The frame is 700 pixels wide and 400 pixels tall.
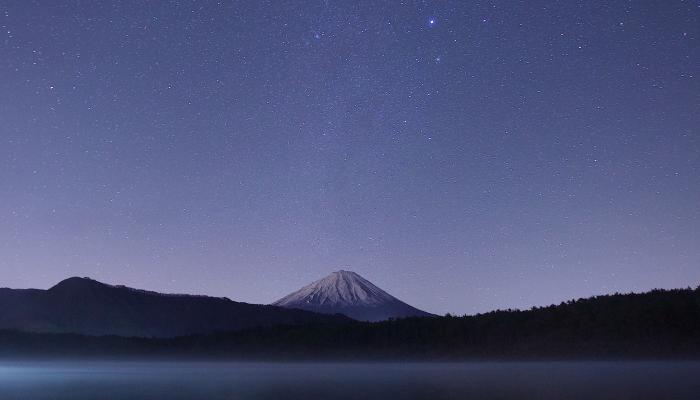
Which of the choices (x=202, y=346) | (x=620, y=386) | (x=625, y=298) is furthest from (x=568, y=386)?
(x=202, y=346)

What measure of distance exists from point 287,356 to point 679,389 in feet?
406

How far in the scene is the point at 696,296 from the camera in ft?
311

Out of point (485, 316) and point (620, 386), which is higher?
point (485, 316)

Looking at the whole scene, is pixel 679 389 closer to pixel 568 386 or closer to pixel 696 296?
pixel 568 386

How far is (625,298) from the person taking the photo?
344 feet

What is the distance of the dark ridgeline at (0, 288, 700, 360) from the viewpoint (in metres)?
89.1

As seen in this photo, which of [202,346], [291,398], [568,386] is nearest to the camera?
[291,398]

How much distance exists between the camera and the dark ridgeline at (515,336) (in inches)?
3506

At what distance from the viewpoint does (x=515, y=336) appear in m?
112

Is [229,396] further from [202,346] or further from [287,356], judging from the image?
[202,346]

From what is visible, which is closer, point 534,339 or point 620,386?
point 620,386

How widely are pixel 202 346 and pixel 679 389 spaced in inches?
6248

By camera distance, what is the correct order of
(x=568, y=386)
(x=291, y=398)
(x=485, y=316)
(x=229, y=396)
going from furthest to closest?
(x=485, y=316), (x=568, y=386), (x=229, y=396), (x=291, y=398)

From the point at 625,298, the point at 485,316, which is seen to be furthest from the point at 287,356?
the point at 625,298
